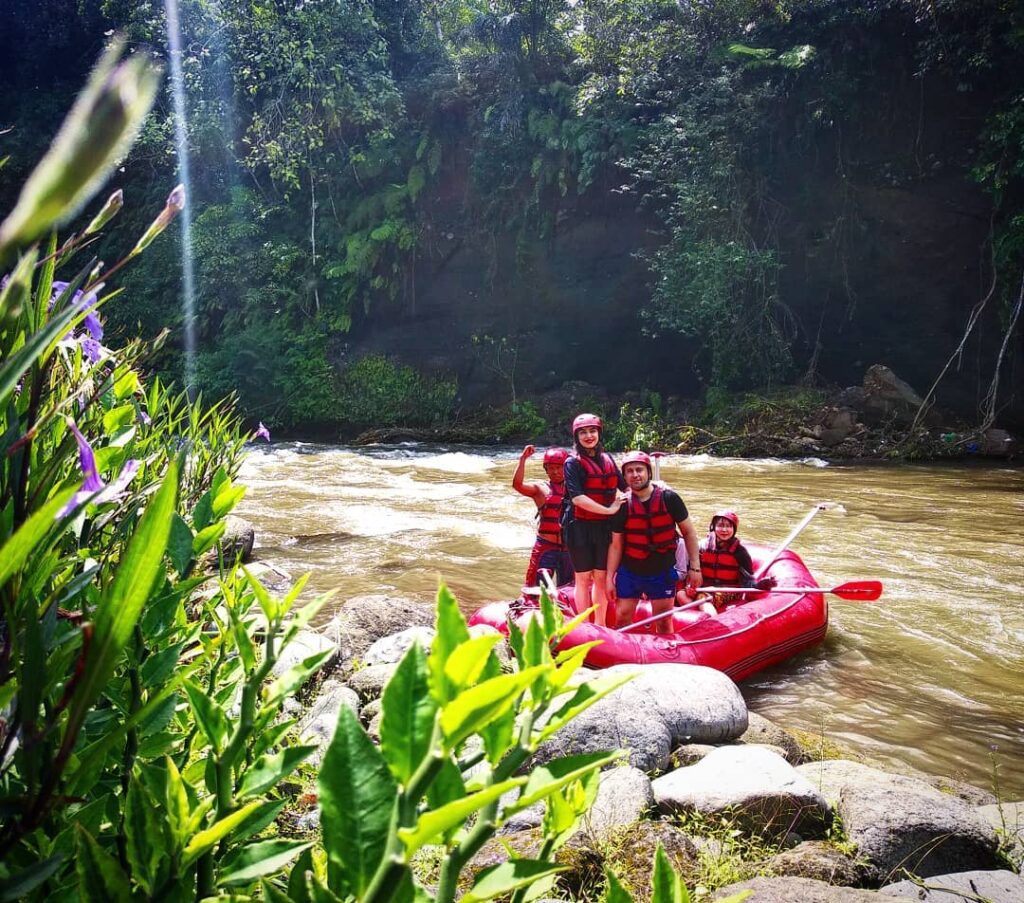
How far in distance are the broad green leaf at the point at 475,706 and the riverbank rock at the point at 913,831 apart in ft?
8.80

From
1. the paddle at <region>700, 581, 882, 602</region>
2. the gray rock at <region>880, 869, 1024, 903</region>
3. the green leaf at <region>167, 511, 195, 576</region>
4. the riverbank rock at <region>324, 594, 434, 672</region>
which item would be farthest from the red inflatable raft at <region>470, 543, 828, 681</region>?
the green leaf at <region>167, 511, 195, 576</region>

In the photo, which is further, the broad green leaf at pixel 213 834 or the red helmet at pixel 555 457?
the red helmet at pixel 555 457

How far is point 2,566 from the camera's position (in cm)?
34

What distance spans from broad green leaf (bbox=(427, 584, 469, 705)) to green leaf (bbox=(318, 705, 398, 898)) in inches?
3.1

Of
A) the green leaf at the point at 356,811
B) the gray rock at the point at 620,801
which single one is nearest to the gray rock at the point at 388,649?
the gray rock at the point at 620,801

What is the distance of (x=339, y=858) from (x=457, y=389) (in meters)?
17.1

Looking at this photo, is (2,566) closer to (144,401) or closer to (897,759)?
(144,401)

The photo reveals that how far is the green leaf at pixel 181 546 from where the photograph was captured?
2.62 feet

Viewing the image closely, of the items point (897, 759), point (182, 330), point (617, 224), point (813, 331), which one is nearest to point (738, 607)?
point (897, 759)

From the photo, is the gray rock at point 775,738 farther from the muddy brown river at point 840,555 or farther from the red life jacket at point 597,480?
the red life jacket at point 597,480

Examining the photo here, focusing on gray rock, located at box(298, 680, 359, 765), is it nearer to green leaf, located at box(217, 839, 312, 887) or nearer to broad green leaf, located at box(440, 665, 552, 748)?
green leaf, located at box(217, 839, 312, 887)

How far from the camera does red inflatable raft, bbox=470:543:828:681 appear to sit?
4512 millimetres

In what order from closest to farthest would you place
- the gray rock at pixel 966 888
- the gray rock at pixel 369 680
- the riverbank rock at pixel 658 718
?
the gray rock at pixel 966 888 → the riverbank rock at pixel 658 718 → the gray rock at pixel 369 680

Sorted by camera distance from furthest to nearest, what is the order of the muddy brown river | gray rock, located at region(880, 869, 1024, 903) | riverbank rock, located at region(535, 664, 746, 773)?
the muddy brown river → riverbank rock, located at region(535, 664, 746, 773) → gray rock, located at region(880, 869, 1024, 903)
